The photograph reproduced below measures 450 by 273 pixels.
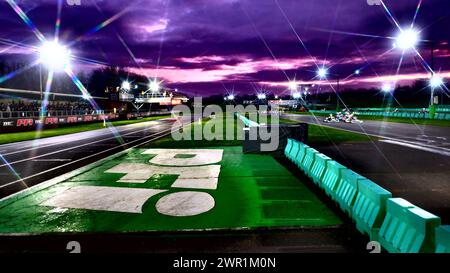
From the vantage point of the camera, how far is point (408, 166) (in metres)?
11.3

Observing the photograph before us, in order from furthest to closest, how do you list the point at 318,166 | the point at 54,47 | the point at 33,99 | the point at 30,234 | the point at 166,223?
the point at 33,99 → the point at 54,47 → the point at 318,166 → the point at 166,223 → the point at 30,234

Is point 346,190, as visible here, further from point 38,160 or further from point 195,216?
point 38,160

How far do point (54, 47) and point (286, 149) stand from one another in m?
26.7

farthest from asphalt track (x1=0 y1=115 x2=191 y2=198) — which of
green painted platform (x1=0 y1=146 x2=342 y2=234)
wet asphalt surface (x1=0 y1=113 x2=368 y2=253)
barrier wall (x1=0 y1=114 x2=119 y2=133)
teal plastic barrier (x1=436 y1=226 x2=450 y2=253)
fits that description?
teal plastic barrier (x1=436 y1=226 x2=450 y2=253)

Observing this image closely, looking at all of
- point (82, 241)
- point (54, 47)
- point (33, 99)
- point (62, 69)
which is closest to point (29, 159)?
point (82, 241)

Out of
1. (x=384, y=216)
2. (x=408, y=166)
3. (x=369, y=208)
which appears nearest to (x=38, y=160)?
(x=369, y=208)

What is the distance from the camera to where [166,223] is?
6.14m

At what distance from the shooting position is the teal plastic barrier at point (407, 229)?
12.8 ft

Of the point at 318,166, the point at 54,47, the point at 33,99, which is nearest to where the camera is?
the point at 318,166

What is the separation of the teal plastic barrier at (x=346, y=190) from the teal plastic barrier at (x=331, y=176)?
15 centimetres

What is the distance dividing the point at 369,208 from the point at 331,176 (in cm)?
242

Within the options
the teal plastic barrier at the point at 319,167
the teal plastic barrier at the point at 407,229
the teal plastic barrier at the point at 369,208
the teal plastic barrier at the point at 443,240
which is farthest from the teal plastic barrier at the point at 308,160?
the teal plastic barrier at the point at 443,240
